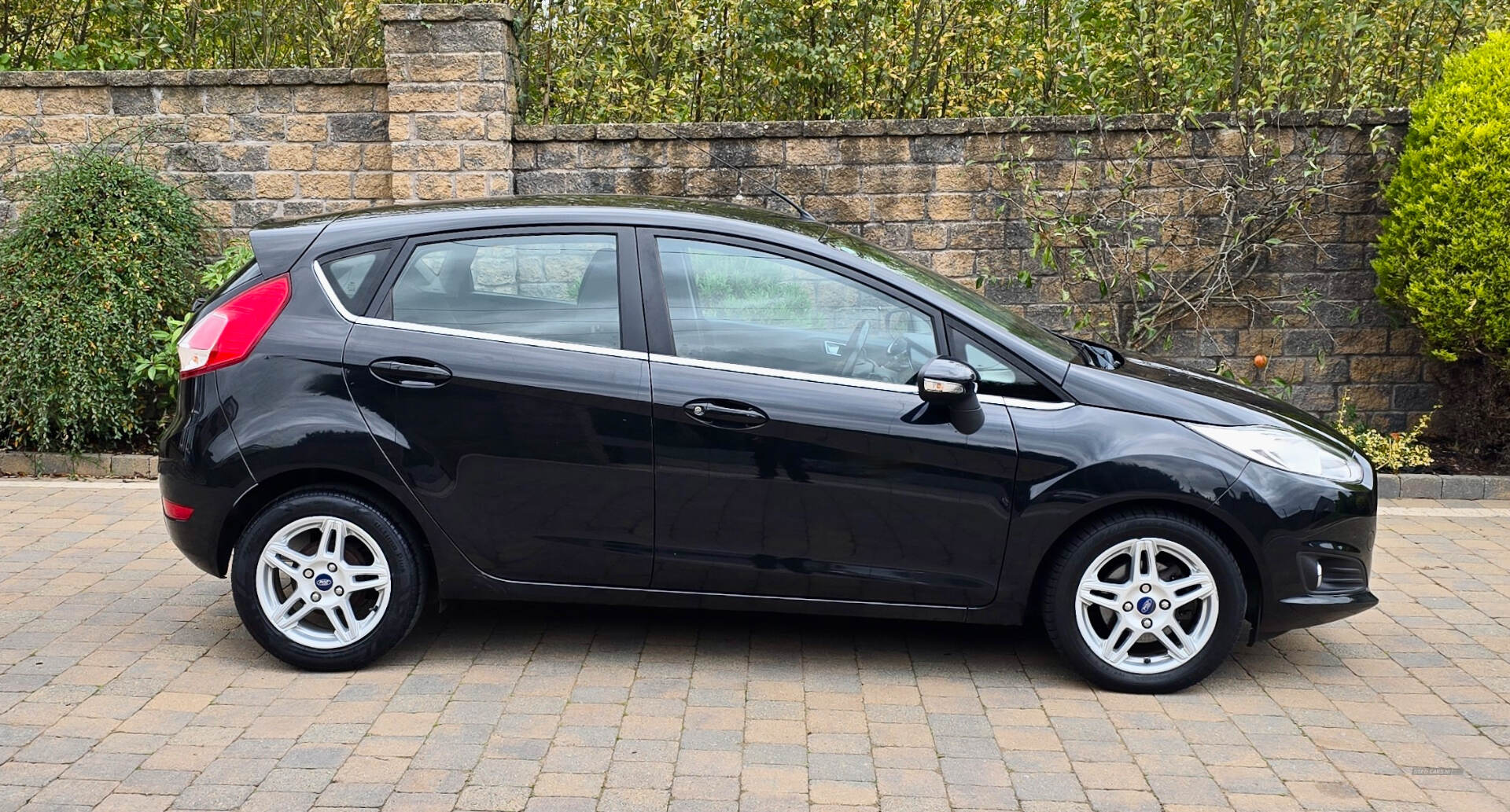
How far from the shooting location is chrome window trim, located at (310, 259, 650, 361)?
457 centimetres

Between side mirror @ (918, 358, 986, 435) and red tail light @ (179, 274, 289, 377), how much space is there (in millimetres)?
2257

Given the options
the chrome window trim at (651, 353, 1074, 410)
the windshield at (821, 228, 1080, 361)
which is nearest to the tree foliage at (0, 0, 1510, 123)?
the windshield at (821, 228, 1080, 361)

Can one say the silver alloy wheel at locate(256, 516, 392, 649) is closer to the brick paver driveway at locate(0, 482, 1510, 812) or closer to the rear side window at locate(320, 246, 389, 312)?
the brick paver driveway at locate(0, 482, 1510, 812)

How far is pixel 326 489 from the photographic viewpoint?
182 inches

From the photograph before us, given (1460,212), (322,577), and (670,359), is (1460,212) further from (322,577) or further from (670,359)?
(322,577)

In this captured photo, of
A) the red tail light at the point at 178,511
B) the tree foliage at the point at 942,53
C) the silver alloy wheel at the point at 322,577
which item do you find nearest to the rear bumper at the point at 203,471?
the red tail light at the point at 178,511

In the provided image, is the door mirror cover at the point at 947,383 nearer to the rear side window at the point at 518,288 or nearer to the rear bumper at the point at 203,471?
the rear side window at the point at 518,288

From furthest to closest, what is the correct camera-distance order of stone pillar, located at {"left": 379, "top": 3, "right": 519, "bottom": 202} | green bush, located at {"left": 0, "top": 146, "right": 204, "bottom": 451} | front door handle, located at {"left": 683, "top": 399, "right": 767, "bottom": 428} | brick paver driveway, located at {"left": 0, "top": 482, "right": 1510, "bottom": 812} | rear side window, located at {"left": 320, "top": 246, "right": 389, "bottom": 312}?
stone pillar, located at {"left": 379, "top": 3, "right": 519, "bottom": 202} < green bush, located at {"left": 0, "top": 146, "right": 204, "bottom": 451} < rear side window, located at {"left": 320, "top": 246, "right": 389, "bottom": 312} < front door handle, located at {"left": 683, "top": 399, "right": 767, "bottom": 428} < brick paver driveway, located at {"left": 0, "top": 482, "right": 1510, "bottom": 812}

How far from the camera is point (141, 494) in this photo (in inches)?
295

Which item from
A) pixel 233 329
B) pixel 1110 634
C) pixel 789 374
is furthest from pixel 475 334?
pixel 1110 634

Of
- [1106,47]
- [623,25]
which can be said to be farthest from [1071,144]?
[623,25]

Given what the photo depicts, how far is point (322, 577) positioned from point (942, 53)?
6.12 meters

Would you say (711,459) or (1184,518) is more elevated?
(711,459)

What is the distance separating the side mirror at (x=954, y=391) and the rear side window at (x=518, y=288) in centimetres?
108
